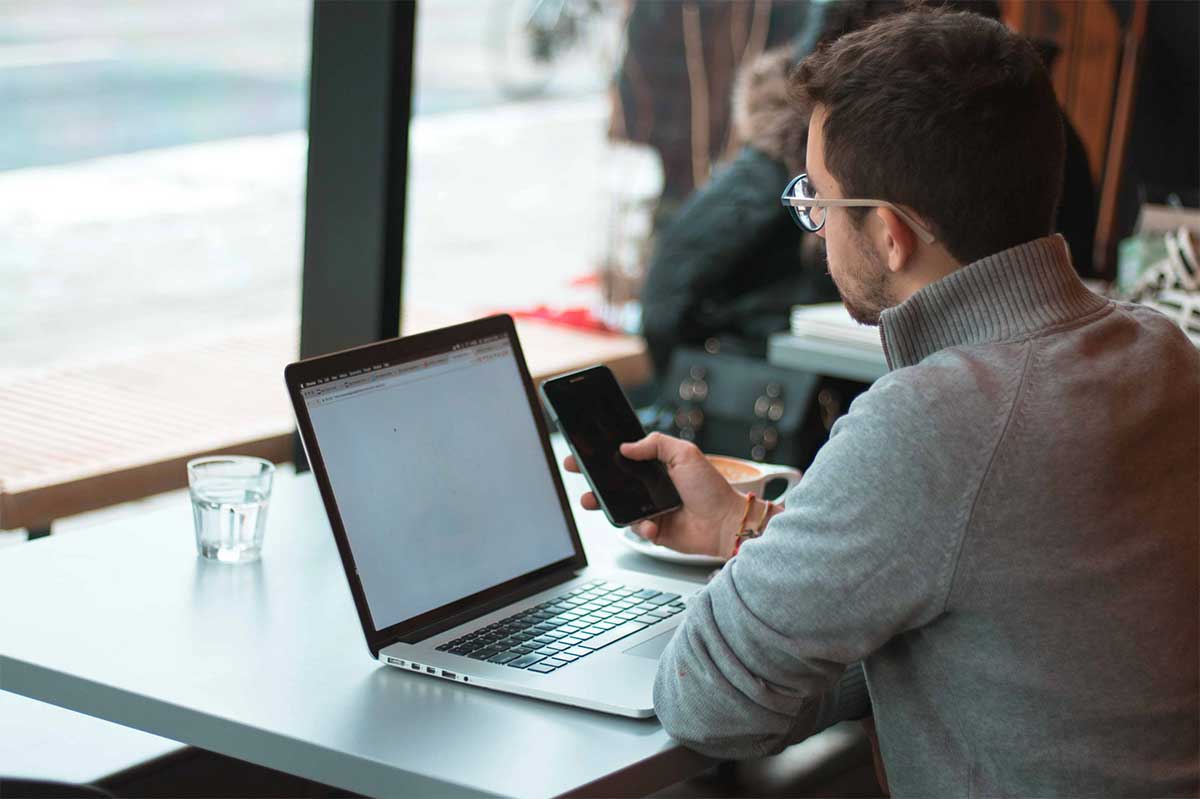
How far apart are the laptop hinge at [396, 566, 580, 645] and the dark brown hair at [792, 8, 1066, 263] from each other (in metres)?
0.58

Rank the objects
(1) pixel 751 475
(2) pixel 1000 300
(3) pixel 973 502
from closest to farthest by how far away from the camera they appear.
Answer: (3) pixel 973 502 → (2) pixel 1000 300 → (1) pixel 751 475

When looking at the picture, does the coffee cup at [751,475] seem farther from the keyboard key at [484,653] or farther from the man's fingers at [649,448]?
the keyboard key at [484,653]

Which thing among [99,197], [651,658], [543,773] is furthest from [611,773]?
[99,197]

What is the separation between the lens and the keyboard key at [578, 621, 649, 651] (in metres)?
1.54

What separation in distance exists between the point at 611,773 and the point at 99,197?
16.7ft

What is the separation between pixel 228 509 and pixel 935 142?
92cm

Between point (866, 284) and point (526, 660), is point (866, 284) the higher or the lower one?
the higher one

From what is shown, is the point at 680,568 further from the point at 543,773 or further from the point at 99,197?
the point at 99,197

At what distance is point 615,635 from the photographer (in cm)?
157

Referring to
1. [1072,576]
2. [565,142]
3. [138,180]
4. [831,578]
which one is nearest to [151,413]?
[831,578]

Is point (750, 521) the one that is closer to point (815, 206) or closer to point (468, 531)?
point (468, 531)

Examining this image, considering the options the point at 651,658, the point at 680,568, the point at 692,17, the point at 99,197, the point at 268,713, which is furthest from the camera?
the point at 99,197

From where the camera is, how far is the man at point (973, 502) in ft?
4.04

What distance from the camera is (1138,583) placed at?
1264mm
